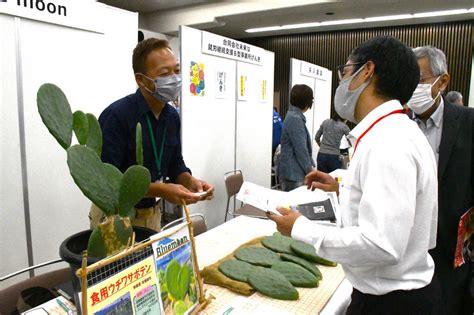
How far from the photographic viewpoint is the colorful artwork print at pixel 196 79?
313 cm

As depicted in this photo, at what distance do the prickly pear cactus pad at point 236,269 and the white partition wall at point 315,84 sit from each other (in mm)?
3939

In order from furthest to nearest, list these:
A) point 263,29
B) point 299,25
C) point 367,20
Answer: point 263,29 < point 299,25 < point 367,20

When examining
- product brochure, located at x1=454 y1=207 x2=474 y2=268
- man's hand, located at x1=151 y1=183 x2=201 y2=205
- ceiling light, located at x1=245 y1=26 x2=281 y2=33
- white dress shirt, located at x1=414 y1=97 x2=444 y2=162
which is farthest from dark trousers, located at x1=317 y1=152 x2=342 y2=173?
ceiling light, located at x1=245 y1=26 x2=281 y2=33

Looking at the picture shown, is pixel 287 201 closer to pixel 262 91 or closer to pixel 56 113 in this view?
pixel 56 113

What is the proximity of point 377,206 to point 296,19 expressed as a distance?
7.53 meters

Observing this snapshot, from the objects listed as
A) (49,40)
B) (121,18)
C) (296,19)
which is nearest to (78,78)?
(49,40)

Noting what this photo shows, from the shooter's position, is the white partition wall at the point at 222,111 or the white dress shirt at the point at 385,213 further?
the white partition wall at the point at 222,111

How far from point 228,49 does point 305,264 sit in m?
2.70

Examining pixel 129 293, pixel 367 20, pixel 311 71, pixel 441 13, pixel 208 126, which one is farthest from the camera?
pixel 367 20

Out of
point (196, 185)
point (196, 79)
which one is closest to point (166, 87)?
point (196, 185)

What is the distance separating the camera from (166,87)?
1605 mm

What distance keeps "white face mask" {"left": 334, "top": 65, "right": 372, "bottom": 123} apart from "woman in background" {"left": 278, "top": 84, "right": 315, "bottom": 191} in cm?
228

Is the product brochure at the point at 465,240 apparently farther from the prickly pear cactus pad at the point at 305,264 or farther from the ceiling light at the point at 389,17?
the ceiling light at the point at 389,17

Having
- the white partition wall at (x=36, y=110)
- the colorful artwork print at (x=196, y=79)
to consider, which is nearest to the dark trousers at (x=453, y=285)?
the white partition wall at (x=36, y=110)
